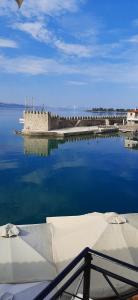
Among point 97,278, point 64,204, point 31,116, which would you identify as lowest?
point 64,204

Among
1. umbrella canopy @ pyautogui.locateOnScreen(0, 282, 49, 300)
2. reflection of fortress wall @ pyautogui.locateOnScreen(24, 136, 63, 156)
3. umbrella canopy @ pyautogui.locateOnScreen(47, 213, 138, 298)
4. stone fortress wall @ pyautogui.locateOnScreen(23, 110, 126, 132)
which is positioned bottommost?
reflection of fortress wall @ pyautogui.locateOnScreen(24, 136, 63, 156)

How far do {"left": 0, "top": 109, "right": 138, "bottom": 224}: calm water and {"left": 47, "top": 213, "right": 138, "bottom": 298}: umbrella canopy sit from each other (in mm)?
6836

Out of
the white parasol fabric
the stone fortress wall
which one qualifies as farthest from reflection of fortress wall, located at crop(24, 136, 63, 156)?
the white parasol fabric

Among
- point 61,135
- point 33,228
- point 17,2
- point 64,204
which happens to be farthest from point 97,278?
point 61,135

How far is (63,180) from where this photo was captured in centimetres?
2417

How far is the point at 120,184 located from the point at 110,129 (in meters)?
34.6

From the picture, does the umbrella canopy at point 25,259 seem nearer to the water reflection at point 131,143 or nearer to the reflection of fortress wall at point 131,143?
the water reflection at point 131,143

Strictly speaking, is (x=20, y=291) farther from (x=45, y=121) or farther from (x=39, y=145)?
→ (x=45, y=121)

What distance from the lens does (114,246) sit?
26.0 feet

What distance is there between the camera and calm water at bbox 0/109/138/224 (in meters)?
17.4

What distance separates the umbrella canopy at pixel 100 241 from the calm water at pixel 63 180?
684 cm

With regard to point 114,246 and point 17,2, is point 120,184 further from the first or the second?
point 17,2

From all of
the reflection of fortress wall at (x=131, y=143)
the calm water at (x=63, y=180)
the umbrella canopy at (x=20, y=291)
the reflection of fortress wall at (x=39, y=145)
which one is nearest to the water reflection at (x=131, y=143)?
the reflection of fortress wall at (x=131, y=143)

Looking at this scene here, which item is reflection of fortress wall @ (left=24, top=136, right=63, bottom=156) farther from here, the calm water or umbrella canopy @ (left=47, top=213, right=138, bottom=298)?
umbrella canopy @ (left=47, top=213, right=138, bottom=298)
